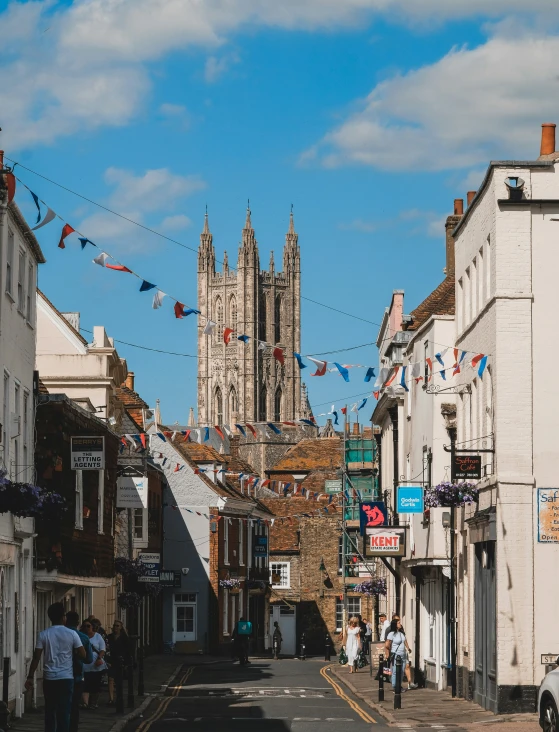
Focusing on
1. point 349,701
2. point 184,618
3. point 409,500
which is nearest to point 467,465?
point 349,701

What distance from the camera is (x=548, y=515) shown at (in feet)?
79.4

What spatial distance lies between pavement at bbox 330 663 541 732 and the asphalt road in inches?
13.3

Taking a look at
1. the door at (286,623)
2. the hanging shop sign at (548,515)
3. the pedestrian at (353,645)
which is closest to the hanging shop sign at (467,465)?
the hanging shop sign at (548,515)

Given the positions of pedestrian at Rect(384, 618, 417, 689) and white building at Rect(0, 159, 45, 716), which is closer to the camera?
white building at Rect(0, 159, 45, 716)

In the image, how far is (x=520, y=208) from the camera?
2467 cm

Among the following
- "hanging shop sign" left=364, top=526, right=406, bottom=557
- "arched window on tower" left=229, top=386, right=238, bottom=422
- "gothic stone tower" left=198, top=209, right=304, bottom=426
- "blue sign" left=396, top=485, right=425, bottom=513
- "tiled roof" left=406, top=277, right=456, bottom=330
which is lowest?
"hanging shop sign" left=364, top=526, right=406, bottom=557

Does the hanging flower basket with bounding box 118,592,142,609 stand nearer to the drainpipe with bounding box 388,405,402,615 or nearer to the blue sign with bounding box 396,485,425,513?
the drainpipe with bounding box 388,405,402,615

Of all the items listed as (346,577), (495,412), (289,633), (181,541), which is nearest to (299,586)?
(289,633)

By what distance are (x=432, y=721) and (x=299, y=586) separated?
53563mm

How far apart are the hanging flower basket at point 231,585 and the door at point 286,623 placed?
35.4 ft

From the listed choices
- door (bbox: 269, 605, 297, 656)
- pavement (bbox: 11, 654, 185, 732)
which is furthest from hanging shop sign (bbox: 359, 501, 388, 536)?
door (bbox: 269, 605, 297, 656)

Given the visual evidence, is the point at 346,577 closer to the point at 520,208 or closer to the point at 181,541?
the point at 181,541

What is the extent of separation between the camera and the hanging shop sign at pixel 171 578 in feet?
198

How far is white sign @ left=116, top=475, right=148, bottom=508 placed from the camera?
123ft
